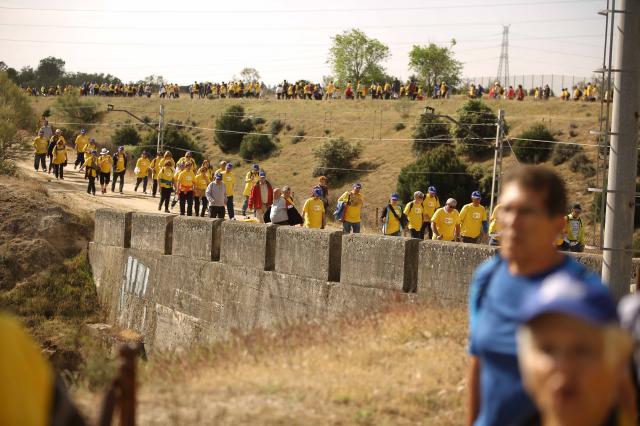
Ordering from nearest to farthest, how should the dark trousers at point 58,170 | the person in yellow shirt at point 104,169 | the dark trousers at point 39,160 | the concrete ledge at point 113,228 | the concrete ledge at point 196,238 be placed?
the concrete ledge at point 196,238
the concrete ledge at point 113,228
the person in yellow shirt at point 104,169
the dark trousers at point 58,170
the dark trousers at point 39,160

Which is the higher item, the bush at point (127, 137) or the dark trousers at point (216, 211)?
the bush at point (127, 137)

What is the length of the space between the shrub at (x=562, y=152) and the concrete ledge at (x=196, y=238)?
130 feet

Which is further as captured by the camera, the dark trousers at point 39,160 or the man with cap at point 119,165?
the dark trousers at point 39,160

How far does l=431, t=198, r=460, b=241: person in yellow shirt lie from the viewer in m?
18.9

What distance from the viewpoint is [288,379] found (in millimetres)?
→ 8328

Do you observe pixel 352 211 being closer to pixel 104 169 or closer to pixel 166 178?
pixel 166 178

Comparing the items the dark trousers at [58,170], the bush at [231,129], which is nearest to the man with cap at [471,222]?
the dark trousers at [58,170]

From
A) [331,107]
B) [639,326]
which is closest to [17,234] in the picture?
[639,326]

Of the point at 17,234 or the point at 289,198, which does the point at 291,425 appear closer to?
the point at 289,198

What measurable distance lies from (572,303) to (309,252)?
39.4 ft

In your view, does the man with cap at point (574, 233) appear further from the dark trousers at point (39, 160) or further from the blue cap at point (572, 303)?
the dark trousers at point (39, 160)

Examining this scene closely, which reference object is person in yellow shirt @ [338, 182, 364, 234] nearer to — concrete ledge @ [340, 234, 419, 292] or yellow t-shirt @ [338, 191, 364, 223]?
yellow t-shirt @ [338, 191, 364, 223]

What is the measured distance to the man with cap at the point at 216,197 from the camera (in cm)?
2375

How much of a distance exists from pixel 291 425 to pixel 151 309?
42.1 ft
